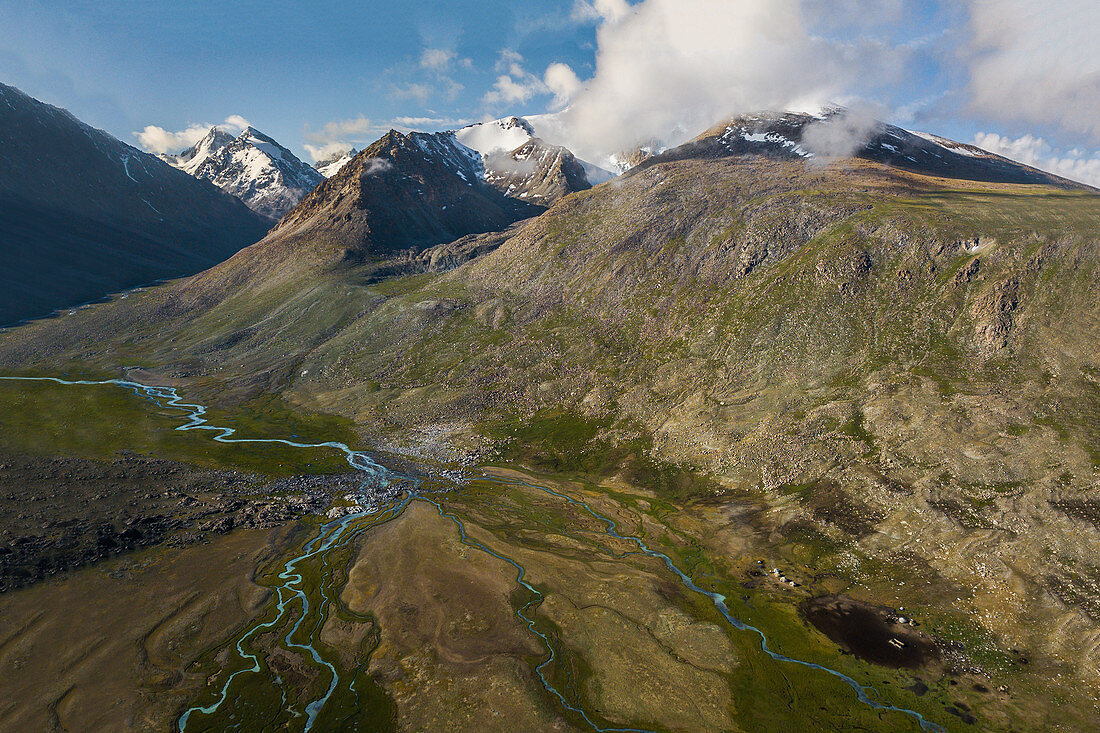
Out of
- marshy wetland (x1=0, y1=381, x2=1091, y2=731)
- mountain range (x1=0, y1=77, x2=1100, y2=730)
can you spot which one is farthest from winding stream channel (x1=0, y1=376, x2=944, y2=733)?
mountain range (x1=0, y1=77, x2=1100, y2=730)

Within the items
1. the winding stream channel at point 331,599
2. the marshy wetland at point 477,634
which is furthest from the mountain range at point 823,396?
the winding stream channel at point 331,599

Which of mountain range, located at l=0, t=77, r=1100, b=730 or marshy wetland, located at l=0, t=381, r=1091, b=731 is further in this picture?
mountain range, located at l=0, t=77, r=1100, b=730

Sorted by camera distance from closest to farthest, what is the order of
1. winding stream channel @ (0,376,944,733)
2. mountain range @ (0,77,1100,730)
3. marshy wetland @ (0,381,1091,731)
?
marshy wetland @ (0,381,1091,731)
winding stream channel @ (0,376,944,733)
mountain range @ (0,77,1100,730)

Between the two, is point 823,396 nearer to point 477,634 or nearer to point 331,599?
point 477,634

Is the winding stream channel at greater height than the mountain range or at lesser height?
lesser

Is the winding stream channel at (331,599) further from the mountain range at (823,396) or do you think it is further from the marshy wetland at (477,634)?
the mountain range at (823,396)

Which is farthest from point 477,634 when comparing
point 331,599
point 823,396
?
point 823,396

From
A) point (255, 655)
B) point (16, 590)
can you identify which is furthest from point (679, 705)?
point (16, 590)

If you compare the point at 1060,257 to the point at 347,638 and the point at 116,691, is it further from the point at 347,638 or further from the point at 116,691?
the point at 116,691

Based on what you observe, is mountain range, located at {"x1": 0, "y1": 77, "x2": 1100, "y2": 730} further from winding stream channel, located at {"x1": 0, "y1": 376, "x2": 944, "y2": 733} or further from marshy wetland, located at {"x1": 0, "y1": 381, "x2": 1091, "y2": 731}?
winding stream channel, located at {"x1": 0, "y1": 376, "x2": 944, "y2": 733}
